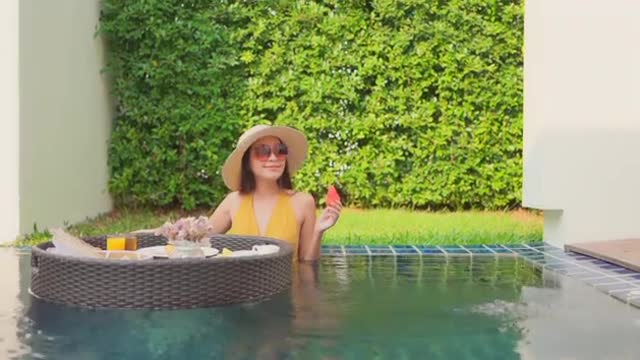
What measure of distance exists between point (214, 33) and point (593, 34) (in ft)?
14.1

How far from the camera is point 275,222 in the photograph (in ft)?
15.3

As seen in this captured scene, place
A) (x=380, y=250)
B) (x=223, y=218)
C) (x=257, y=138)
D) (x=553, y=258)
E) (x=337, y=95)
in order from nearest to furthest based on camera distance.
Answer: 1. (x=257, y=138)
2. (x=223, y=218)
3. (x=553, y=258)
4. (x=380, y=250)
5. (x=337, y=95)

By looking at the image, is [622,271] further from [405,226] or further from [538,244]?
[405,226]

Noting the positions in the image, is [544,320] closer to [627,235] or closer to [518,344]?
[518,344]

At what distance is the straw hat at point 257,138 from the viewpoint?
15.0 feet

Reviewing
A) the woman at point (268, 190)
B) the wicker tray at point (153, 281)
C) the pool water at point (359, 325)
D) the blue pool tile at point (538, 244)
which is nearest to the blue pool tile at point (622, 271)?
the pool water at point (359, 325)

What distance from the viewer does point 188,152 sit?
907cm

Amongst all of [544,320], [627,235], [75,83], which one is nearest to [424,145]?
[627,235]

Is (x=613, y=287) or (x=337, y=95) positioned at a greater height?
(x=337, y=95)

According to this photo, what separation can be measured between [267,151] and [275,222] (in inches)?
16.3

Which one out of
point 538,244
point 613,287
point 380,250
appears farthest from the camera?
point 538,244

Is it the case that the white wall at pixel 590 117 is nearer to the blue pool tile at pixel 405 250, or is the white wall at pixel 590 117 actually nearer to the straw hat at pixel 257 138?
the blue pool tile at pixel 405 250

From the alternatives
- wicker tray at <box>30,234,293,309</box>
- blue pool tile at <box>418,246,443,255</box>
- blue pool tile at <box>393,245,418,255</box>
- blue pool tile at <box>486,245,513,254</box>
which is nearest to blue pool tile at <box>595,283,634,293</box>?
blue pool tile at <box>486,245,513,254</box>

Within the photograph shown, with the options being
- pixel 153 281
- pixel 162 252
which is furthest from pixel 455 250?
pixel 153 281
